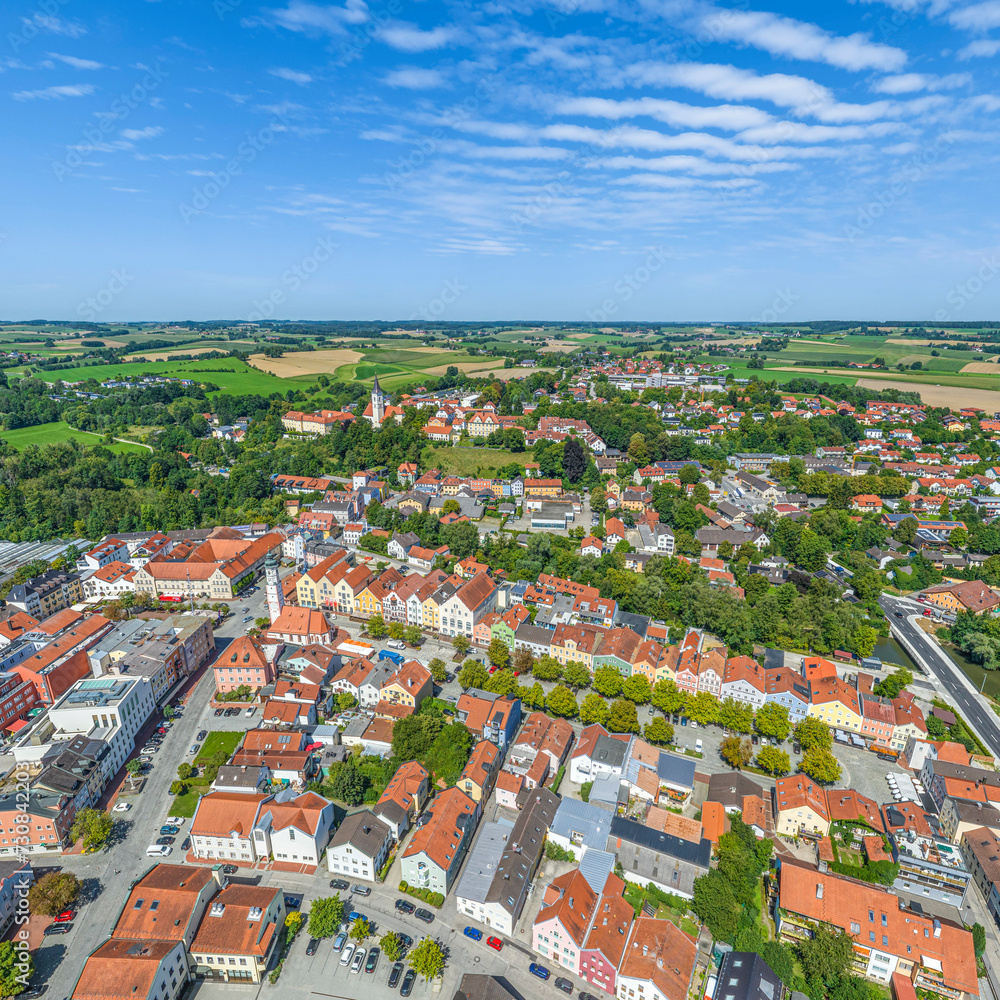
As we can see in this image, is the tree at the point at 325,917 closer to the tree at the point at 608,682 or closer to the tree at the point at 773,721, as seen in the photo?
the tree at the point at 608,682

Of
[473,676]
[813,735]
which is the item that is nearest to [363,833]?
A: [473,676]

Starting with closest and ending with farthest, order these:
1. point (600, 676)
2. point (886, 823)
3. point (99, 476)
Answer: point (886, 823)
point (600, 676)
point (99, 476)

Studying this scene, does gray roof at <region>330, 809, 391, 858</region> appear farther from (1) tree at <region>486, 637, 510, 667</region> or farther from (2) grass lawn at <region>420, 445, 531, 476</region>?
(2) grass lawn at <region>420, 445, 531, 476</region>

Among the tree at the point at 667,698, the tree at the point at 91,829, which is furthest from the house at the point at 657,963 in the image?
the tree at the point at 91,829

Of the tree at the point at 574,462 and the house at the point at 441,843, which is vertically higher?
the tree at the point at 574,462

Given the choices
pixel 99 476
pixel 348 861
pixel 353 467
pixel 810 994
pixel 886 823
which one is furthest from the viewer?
pixel 353 467

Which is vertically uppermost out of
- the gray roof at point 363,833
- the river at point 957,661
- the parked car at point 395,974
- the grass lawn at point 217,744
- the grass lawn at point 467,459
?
the grass lawn at point 467,459

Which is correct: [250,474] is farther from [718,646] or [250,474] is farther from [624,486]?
[718,646]

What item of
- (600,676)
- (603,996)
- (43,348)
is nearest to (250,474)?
(600,676)
